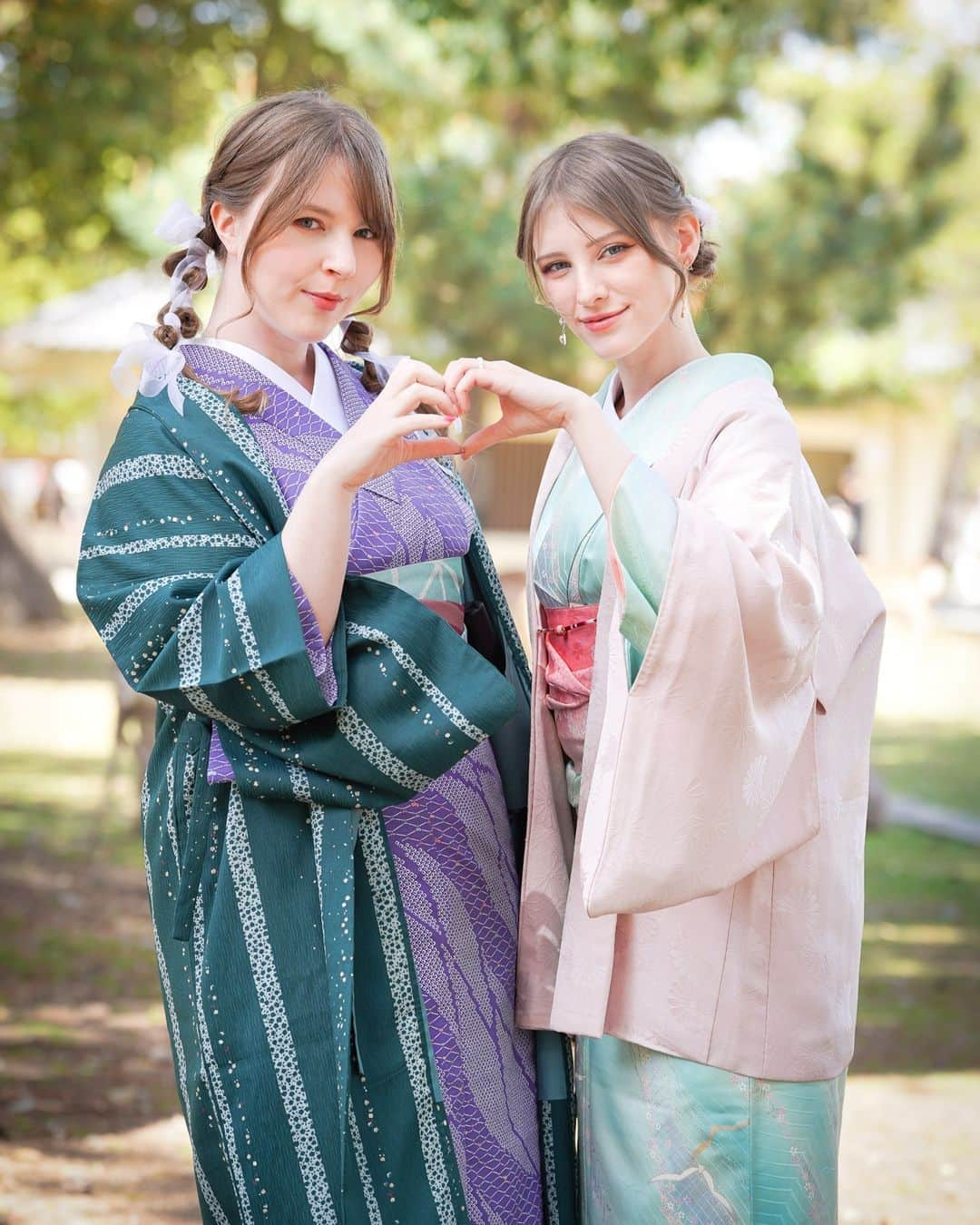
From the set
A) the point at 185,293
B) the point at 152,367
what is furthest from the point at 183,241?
the point at 152,367

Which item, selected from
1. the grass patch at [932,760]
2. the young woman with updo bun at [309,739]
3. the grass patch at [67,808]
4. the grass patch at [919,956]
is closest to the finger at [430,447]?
the young woman with updo bun at [309,739]

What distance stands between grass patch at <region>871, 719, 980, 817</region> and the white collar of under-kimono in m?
6.97

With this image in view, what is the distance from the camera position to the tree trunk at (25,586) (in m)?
14.6

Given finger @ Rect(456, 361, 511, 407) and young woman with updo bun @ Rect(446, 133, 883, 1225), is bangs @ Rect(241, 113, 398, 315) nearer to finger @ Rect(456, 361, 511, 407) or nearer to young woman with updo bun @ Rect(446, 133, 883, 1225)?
young woman with updo bun @ Rect(446, 133, 883, 1225)

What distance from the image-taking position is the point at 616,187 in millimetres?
1897

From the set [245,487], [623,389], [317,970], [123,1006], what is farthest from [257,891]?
[123,1006]

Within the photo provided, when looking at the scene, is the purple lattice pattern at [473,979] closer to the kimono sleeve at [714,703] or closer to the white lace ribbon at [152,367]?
the kimono sleeve at [714,703]

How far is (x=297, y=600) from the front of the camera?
1.74m

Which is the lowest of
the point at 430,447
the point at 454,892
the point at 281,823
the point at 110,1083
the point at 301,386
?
the point at 110,1083

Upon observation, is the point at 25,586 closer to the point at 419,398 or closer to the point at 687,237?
the point at 687,237

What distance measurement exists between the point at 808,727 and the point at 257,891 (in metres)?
0.75

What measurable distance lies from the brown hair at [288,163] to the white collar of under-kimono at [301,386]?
7 centimetres

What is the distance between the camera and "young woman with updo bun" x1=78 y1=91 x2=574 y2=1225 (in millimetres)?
1766

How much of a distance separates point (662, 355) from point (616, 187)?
263mm
